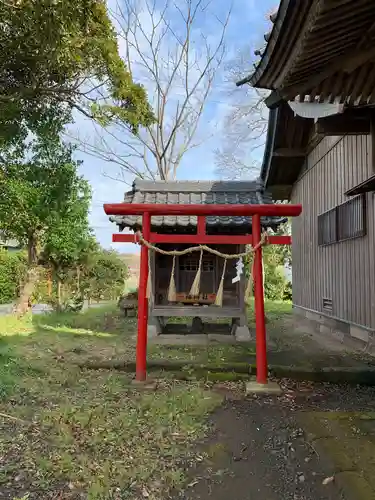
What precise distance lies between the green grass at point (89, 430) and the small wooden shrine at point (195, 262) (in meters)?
2.40

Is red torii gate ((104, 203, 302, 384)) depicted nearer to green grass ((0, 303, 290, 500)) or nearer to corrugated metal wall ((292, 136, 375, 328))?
green grass ((0, 303, 290, 500))

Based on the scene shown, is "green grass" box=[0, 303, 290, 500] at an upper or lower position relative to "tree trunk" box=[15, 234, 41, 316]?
lower

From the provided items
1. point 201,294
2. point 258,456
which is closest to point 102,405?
point 258,456

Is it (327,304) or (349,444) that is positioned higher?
(327,304)

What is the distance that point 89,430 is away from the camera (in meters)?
3.68

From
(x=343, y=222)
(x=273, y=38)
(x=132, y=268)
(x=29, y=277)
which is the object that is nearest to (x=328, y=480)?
(x=273, y=38)

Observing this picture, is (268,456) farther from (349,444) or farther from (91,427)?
(91,427)

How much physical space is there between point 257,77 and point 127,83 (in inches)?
208

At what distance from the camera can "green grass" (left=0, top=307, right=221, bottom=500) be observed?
2.88 m

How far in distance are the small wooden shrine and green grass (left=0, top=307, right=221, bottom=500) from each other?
2403 millimetres

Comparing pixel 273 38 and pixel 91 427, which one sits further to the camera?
pixel 91 427

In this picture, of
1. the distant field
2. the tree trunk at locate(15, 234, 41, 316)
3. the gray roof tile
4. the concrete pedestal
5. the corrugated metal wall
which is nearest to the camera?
the concrete pedestal

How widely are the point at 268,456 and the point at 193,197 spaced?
5817 millimetres

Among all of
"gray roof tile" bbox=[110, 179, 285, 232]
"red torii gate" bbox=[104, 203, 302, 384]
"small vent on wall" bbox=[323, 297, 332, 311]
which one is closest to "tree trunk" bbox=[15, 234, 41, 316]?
"gray roof tile" bbox=[110, 179, 285, 232]
